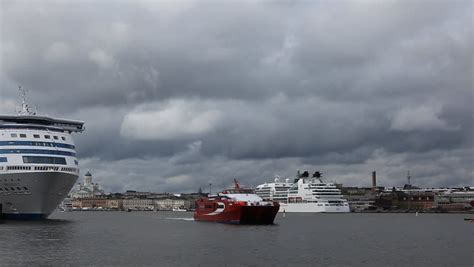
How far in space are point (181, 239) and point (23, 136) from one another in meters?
38.8

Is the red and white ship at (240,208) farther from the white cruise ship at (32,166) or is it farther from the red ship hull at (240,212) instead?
the white cruise ship at (32,166)

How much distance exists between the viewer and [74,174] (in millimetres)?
100438

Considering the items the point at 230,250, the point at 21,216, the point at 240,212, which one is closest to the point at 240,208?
the point at 240,212

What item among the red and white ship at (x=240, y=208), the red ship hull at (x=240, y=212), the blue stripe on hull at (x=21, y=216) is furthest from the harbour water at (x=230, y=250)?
the red and white ship at (x=240, y=208)

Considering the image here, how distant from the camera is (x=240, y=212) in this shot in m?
96.8

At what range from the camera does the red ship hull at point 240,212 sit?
3819 inches

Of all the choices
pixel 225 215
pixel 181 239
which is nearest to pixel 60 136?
pixel 225 215

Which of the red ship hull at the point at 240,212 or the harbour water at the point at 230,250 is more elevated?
the red ship hull at the point at 240,212

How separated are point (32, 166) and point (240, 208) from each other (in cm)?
3193

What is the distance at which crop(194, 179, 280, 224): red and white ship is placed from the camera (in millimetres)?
97188

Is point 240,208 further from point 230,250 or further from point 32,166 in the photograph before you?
point 230,250

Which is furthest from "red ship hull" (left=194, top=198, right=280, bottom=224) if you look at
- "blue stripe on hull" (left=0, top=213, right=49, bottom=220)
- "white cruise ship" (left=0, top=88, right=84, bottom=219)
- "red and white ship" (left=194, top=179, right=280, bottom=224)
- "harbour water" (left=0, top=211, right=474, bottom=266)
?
"blue stripe on hull" (left=0, top=213, right=49, bottom=220)

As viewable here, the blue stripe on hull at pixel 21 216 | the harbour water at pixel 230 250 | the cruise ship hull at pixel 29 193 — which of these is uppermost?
the cruise ship hull at pixel 29 193

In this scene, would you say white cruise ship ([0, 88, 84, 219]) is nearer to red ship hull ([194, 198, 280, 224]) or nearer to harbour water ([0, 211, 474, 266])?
harbour water ([0, 211, 474, 266])
